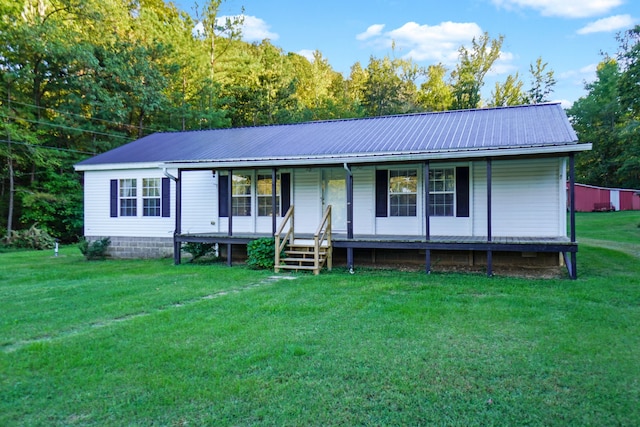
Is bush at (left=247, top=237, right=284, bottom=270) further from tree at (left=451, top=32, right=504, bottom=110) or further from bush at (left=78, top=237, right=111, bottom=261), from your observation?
tree at (left=451, top=32, right=504, bottom=110)

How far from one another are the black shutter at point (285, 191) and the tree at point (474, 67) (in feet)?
71.7

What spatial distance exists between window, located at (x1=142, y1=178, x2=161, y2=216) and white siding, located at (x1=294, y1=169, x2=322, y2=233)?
14.1 ft

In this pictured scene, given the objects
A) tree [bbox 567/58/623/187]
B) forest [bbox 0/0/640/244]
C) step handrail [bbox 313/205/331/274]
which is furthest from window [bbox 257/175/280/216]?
tree [bbox 567/58/623/187]

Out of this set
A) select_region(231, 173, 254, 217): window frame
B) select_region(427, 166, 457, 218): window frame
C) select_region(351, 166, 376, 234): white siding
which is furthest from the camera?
select_region(231, 173, 254, 217): window frame

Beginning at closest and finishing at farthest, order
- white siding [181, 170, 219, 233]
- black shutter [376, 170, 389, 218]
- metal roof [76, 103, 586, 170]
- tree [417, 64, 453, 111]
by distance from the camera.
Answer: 1. metal roof [76, 103, 586, 170]
2. black shutter [376, 170, 389, 218]
3. white siding [181, 170, 219, 233]
4. tree [417, 64, 453, 111]

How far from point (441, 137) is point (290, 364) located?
8262 mm

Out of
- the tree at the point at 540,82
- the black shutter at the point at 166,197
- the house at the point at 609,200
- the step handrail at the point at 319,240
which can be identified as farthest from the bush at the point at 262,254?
the tree at the point at 540,82

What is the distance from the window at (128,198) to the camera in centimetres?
1326

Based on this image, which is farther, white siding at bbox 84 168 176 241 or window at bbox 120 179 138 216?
window at bbox 120 179 138 216

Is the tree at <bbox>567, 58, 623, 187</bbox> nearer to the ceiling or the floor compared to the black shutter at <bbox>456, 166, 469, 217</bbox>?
nearer to the ceiling

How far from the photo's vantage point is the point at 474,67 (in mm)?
31188

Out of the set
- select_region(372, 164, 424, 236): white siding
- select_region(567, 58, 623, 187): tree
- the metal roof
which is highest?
select_region(567, 58, 623, 187): tree

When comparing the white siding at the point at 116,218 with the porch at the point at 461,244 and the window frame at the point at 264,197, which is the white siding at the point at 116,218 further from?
the porch at the point at 461,244

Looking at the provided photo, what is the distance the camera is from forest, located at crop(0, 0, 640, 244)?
2014 centimetres
